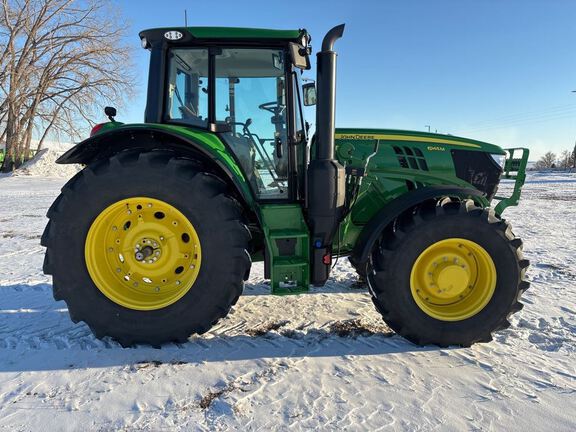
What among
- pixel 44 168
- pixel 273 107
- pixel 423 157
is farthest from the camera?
pixel 44 168

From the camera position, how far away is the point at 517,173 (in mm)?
3557

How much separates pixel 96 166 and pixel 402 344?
254cm

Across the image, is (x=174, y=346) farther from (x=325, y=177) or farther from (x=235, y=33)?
(x=235, y=33)

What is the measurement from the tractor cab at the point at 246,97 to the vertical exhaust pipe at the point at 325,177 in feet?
0.94

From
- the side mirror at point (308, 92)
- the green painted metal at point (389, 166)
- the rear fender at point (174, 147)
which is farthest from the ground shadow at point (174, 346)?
the side mirror at point (308, 92)

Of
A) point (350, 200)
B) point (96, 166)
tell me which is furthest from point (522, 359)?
point (96, 166)

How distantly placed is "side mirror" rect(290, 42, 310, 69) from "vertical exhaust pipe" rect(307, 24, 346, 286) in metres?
0.25

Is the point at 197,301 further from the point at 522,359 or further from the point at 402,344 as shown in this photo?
the point at 522,359

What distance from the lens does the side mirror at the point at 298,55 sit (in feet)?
9.96

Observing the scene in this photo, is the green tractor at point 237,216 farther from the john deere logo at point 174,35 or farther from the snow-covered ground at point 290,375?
the snow-covered ground at point 290,375

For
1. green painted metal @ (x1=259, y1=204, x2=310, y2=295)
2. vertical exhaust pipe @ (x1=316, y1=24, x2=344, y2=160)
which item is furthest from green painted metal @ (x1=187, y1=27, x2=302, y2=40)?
green painted metal @ (x1=259, y1=204, x2=310, y2=295)

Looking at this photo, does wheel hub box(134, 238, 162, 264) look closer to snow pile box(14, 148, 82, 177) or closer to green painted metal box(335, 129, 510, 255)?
green painted metal box(335, 129, 510, 255)

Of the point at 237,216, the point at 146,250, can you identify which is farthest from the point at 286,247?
the point at 146,250

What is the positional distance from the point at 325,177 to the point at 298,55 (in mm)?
979
